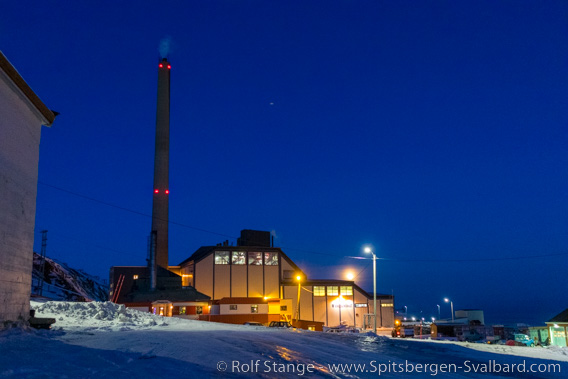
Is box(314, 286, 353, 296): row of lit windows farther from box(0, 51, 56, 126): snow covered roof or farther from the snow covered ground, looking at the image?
box(0, 51, 56, 126): snow covered roof

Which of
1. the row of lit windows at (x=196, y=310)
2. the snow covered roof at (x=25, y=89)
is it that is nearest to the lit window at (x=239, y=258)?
the row of lit windows at (x=196, y=310)

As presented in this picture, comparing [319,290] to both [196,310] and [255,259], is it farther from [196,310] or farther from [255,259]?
[196,310]

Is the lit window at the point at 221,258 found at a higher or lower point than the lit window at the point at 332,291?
higher

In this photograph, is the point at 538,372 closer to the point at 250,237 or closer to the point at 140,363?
the point at 140,363

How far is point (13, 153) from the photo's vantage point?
44.1 ft

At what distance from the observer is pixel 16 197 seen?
44.4 ft

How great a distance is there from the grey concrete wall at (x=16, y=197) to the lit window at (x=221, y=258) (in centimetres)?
5019

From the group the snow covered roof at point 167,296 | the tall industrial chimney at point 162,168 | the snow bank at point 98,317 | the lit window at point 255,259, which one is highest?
the tall industrial chimney at point 162,168

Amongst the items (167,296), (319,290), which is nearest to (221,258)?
(167,296)

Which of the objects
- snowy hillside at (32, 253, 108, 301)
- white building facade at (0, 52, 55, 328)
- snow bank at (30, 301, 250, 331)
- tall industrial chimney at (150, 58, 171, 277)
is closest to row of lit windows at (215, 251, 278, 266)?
tall industrial chimney at (150, 58, 171, 277)

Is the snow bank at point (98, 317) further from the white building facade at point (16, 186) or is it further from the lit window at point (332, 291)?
the lit window at point (332, 291)

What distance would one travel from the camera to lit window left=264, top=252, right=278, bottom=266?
66.6m

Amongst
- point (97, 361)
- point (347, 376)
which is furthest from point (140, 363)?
point (347, 376)

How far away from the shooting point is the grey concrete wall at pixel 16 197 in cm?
1279
